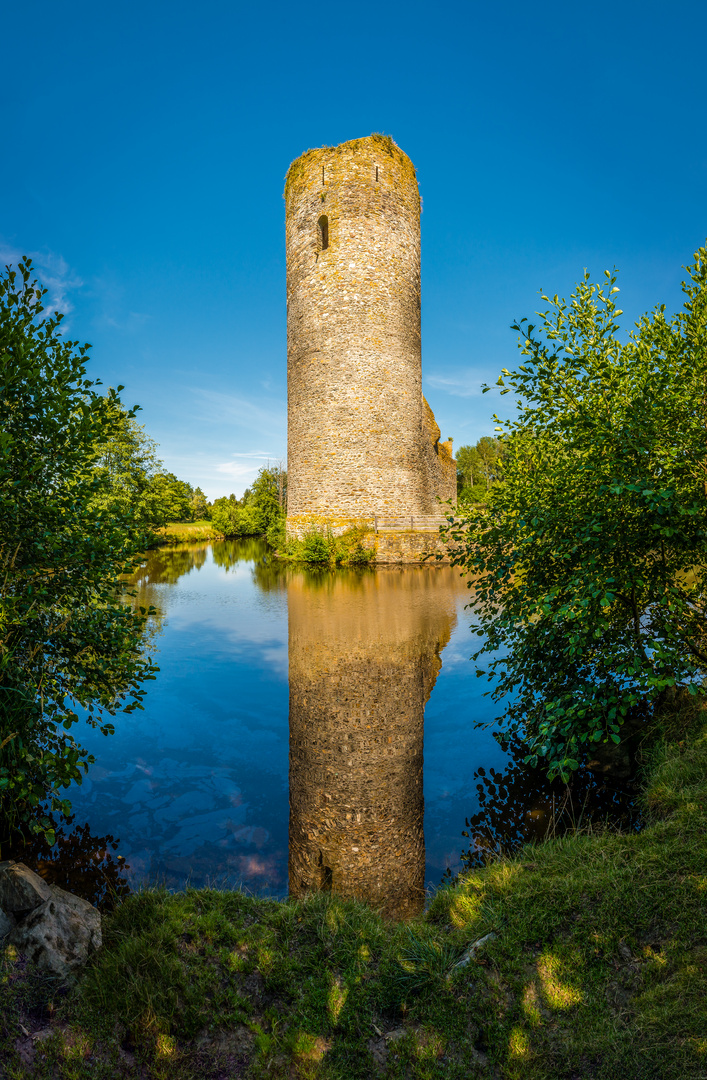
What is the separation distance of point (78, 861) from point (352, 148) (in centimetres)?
2263

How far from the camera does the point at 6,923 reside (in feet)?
8.14

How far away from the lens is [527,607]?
15.3 ft

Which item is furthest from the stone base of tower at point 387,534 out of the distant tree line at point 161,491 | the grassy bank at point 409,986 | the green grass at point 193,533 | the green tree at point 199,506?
the green tree at point 199,506

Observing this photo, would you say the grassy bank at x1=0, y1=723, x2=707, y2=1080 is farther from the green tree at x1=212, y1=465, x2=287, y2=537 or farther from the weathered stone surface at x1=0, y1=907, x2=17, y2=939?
the green tree at x1=212, y1=465, x2=287, y2=537

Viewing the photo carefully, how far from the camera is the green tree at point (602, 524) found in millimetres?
3678

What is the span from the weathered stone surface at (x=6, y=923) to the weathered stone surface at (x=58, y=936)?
0.09ft

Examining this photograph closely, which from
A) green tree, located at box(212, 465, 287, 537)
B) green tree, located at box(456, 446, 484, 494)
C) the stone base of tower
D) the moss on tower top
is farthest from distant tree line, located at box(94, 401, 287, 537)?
green tree, located at box(456, 446, 484, 494)

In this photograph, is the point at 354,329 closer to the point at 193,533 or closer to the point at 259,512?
the point at 259,512

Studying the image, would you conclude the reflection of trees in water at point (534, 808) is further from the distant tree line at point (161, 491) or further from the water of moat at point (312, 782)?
the distant tree line at point (161, 491)

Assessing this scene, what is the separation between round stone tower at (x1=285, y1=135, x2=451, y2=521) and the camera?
19.0 m

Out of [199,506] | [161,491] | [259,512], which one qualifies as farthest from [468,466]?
[161,491]

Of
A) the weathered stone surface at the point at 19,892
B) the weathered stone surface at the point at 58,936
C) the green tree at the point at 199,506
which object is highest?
the green tree at the point at 199,506

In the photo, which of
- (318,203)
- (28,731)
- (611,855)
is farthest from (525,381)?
(318,203)

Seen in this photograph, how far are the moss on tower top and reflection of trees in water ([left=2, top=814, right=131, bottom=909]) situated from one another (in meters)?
22.4
